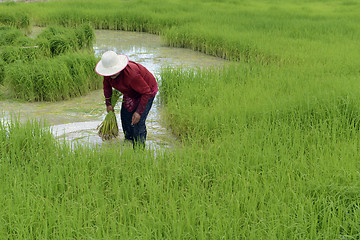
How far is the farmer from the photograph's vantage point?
304 cm

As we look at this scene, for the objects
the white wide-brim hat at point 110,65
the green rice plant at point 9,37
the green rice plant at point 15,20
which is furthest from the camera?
the green rice plant at point 15,20

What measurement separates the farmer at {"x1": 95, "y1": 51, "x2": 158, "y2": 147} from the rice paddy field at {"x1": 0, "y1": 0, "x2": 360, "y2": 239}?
407 mm

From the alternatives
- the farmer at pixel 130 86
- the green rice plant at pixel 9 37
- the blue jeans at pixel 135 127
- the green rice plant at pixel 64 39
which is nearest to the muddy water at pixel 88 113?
the blue jeans at pixel 135 127

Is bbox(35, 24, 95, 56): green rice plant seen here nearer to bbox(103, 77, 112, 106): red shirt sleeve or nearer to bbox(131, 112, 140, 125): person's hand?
bbox(103, 77, 112, 106): red shirt sleeve

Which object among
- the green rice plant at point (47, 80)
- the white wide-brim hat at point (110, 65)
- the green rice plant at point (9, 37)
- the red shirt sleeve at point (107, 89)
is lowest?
the green rice plant at point (47, 80)

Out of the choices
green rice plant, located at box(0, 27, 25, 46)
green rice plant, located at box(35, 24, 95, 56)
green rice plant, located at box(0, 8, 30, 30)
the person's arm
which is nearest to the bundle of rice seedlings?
the person's arm

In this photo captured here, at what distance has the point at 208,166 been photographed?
9.00 ft

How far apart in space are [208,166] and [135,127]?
91 centimetres

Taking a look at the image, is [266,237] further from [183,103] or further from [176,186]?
[183,103]

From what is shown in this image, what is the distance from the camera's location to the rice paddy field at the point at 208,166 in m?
2.07

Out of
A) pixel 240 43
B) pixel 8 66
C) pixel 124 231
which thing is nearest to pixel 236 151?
pixel 124 231

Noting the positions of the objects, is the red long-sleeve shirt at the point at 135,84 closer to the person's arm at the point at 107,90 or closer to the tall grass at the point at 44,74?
the person's arm at the point at 107,90

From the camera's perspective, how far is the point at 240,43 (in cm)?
694

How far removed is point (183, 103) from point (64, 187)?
1.84 metres
